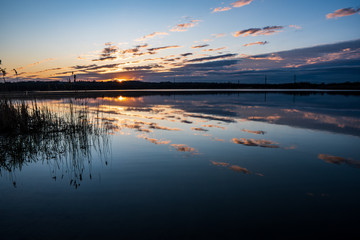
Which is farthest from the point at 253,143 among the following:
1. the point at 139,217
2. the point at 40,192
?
the point at 40,192

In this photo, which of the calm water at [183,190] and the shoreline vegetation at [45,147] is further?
the shoreline vegetation at [45,147]

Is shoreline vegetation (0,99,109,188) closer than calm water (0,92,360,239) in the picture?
No

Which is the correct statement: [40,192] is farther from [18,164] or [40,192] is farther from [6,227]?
[18,164]

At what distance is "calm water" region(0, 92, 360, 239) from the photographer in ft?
12.0

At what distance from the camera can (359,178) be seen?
18.2ft

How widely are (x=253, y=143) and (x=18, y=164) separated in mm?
8236

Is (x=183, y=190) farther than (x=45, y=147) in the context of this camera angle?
No

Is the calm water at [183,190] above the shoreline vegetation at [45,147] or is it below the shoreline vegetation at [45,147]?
below

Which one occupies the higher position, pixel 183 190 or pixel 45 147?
pixel 45 147

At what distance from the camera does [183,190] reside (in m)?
5.04

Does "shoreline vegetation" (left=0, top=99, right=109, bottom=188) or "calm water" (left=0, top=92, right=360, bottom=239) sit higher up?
"shoreline vegetation" (left=0, top=99, right=109, bottom=188)

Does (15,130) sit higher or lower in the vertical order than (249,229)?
higher

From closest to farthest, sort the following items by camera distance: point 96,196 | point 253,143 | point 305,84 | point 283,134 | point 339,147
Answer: point 96,196 < point 339,147 < point 253,143 < point 283,134 < point 305,84

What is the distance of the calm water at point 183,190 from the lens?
3664 mm
